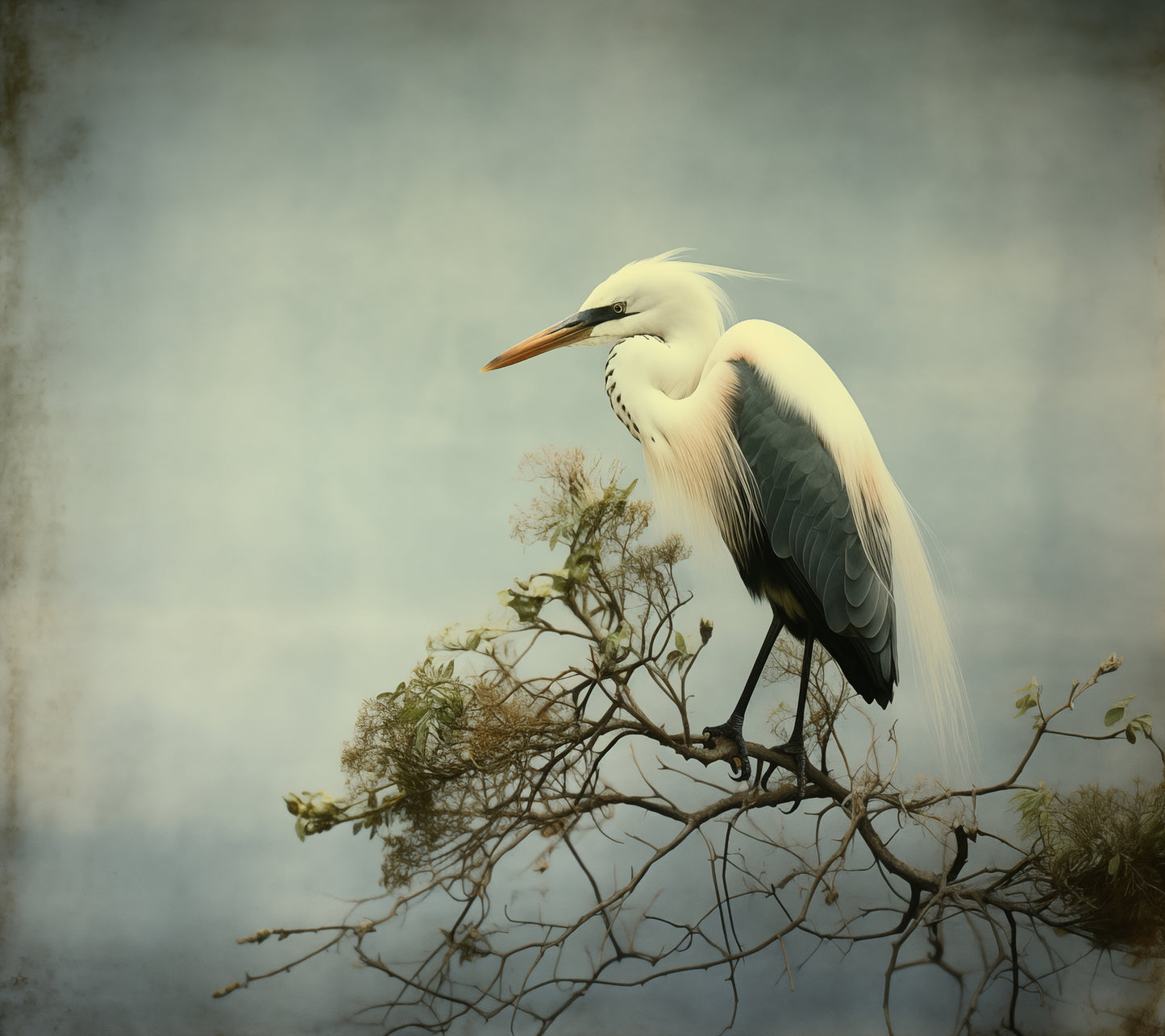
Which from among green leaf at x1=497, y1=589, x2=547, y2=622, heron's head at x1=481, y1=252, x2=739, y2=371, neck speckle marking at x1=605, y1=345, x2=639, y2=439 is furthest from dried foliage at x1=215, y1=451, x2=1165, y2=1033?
heron's head at x1=481, y1=252, x2=739, y2=371

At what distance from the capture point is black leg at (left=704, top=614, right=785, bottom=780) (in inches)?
63.9

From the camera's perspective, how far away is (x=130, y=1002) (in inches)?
67.3

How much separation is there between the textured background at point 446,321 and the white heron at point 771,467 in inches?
4.8

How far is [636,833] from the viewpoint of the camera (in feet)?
5.80

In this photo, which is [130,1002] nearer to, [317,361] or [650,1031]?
[650,1031]

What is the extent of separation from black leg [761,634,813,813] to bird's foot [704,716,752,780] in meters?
0.06

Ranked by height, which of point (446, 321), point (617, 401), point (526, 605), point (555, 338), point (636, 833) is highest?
point (446, 321)

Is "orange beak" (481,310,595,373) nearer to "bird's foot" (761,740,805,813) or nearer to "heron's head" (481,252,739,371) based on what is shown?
"heron's head" (481,252,739,371)

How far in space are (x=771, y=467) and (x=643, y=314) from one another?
1.34 ft

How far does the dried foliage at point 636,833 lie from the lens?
1566mm

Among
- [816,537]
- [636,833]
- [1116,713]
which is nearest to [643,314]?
[816,537]

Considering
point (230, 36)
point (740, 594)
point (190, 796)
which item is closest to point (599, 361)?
point (740, 594)

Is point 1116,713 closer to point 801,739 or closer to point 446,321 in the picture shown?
point 801,739

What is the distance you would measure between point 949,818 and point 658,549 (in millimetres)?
793
